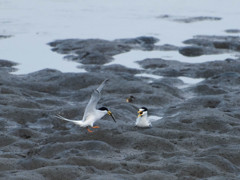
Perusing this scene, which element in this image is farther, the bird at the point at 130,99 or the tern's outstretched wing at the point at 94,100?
the bird at the point at 130,99

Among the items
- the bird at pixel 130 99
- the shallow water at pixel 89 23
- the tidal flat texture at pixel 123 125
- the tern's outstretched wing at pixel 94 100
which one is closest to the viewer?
the tidal flat texture at pixel 123 125

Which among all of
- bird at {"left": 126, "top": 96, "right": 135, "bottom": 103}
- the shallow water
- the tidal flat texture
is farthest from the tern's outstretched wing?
the shallow water

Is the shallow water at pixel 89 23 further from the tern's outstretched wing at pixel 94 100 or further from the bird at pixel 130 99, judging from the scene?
the tern's outstretched wing at pixel 94 100

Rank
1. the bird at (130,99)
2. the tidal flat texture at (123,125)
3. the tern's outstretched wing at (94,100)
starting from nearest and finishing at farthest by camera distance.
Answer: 1. the tidal flat texture at (123,125)
2. the tern's outstretched wing at (94,100)
3. the bird at (130,99)

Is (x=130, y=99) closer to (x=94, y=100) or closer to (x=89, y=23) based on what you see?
(x=94, y=100)

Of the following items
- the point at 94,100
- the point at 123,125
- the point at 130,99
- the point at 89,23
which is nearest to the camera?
the point at 94,100

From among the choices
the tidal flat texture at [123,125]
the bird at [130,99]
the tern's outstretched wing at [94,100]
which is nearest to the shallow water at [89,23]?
the tidal flat texture at [123,125]

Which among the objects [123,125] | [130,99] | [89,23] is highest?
[89,23]

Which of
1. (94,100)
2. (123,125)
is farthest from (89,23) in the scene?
(94,100)

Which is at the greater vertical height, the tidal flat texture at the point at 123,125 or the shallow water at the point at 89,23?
the shallow water at the point at 89,23

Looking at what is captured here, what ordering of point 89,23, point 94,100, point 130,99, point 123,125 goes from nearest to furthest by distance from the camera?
point 94,100 < point 123,125 < point 130,99 < point 89,23

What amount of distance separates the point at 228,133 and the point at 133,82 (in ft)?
16.9

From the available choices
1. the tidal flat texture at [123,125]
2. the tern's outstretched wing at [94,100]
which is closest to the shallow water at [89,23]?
the tidal flat texture at [123,125]

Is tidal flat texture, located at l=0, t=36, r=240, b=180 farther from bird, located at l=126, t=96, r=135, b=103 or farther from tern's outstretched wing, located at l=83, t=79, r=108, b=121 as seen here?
tern's outstretched wing, located at l=83, t=79, r=108, b=121
